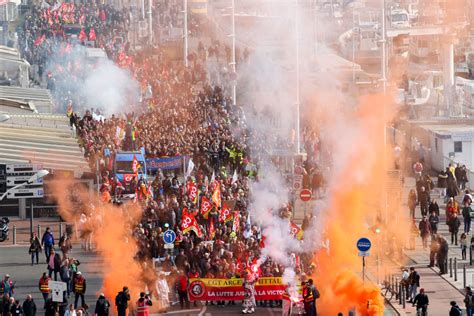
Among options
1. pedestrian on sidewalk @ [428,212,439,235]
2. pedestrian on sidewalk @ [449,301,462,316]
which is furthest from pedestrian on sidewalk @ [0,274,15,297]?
pedestrian on sidewalk @ [428,212,439,235]

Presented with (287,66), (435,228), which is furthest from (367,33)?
Answer: (435,228)

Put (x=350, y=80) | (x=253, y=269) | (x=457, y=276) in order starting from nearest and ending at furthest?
1. (x=253, y=269)
2. (x=457, y=276)
3. (x=350, y=80)

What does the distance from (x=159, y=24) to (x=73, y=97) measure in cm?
2069

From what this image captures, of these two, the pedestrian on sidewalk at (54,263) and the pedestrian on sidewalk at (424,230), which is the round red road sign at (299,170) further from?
the pedestrian on sidewalk at (54,263)

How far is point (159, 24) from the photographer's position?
93.9 m

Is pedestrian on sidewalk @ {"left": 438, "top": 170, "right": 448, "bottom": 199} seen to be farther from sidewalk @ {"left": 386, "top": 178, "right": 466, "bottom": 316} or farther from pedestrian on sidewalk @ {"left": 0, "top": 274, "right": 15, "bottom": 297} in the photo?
pedestrian on sidewalk @ {"left": 0, "top": 274, "right": 15, "bottom": 297}

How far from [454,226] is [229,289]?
32.2 feet

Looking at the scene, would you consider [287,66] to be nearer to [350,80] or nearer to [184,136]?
[350,80]

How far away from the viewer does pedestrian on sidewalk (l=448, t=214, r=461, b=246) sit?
163ft

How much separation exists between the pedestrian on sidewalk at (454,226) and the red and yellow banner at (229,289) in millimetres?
9167

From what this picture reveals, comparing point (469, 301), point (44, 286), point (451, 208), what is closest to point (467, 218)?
point (451, 208)

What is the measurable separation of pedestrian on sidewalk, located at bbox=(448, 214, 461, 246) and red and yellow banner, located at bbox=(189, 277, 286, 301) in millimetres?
9167

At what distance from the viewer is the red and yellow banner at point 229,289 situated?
41.9m

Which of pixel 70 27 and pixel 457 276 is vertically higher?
pixel 70 27
